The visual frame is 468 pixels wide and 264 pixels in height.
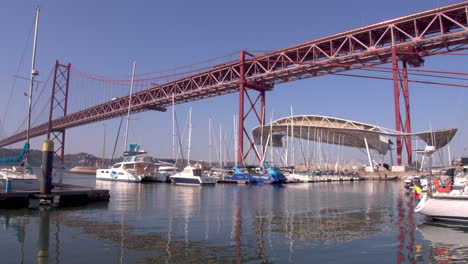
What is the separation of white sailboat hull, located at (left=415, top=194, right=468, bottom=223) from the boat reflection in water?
0.99 ft

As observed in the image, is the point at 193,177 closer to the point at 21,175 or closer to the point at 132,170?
the point at 132,170

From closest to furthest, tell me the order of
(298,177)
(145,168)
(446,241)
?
(446,241) < (145,168) < (298,177)

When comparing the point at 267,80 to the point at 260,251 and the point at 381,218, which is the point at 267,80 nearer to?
the point at 381,218

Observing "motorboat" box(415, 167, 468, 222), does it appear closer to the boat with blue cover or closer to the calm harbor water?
the calm harbor water

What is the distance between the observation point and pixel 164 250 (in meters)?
9.89

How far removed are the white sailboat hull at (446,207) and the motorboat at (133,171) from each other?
32628mm

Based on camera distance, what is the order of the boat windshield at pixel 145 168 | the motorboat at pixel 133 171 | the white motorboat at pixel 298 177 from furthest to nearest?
1. the white motorboat at pixel 298 177
2. the boat windshield at pixel 145 168
3. the motorboat at pixel 133 171

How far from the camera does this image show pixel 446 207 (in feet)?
46.5

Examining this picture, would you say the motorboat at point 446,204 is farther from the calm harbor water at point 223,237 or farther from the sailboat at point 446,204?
the calm harbor water at point 223,237

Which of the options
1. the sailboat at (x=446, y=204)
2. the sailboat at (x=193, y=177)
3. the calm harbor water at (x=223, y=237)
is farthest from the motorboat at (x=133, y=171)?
the sailboat at (x=446, y=204)


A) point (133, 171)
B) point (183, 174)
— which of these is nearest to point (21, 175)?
point (183, 174)

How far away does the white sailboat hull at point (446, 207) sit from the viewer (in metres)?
13.9

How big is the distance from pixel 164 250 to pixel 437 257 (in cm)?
689

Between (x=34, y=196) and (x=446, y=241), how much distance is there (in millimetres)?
16975
